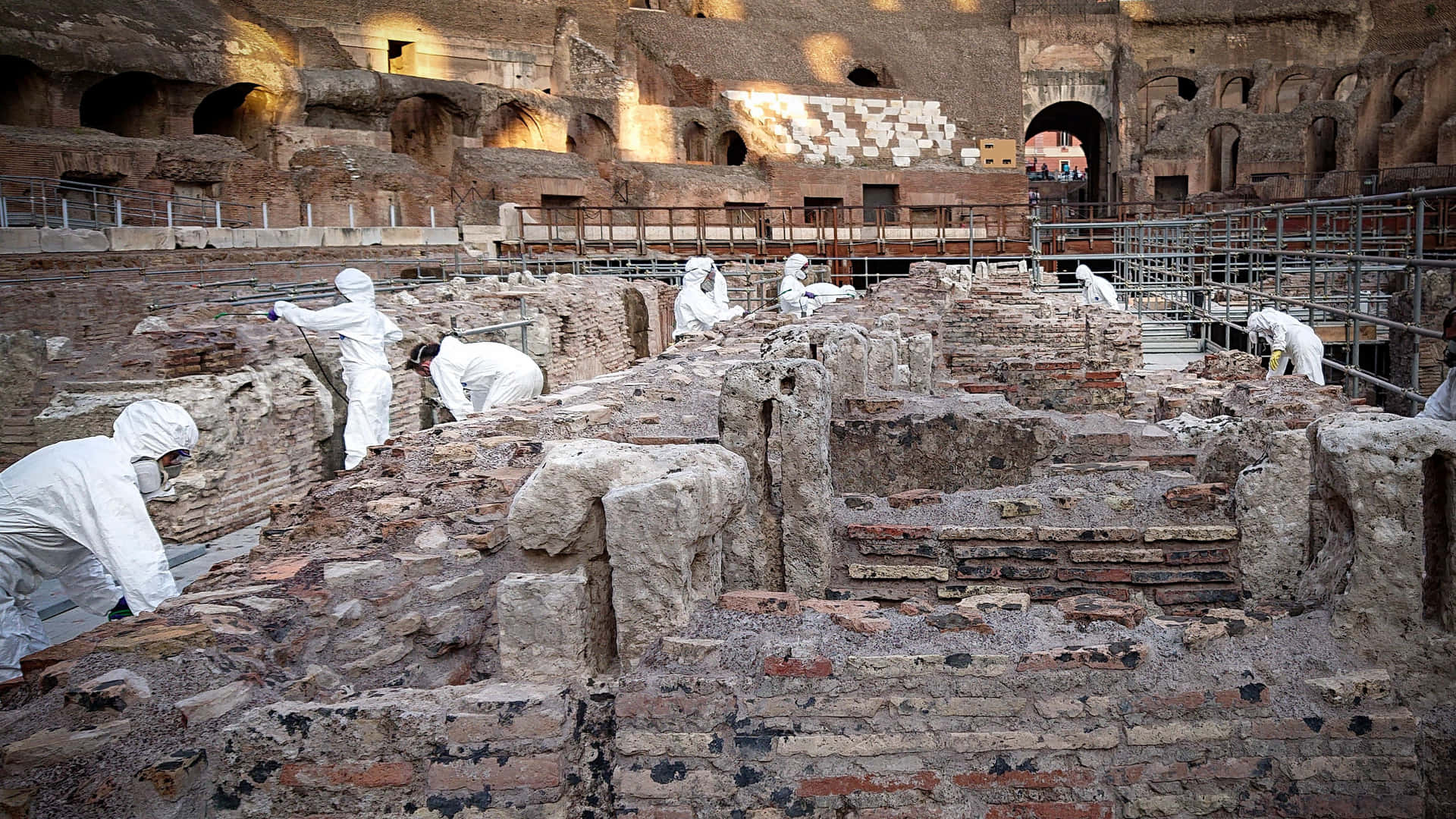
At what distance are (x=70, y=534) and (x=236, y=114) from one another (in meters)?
27.0

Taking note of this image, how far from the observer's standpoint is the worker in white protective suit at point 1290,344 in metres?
9.59

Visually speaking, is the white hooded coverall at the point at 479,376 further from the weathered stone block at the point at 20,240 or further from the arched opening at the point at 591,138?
the arched opening at the point at 591,138

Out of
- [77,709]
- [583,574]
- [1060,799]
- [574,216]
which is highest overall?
[574,216]

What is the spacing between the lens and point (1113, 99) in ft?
120

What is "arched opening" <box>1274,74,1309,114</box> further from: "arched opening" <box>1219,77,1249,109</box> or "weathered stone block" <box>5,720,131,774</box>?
"weathered stone block" <box>5,720,131,774</box>

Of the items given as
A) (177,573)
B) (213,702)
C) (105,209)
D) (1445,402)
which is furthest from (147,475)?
(105,209)

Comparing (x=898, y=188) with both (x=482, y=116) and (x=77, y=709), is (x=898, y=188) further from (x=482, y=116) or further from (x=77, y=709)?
(x=77, y=709)

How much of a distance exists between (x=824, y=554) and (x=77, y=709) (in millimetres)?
2497

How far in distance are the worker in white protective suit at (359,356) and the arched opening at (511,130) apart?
23319 mm

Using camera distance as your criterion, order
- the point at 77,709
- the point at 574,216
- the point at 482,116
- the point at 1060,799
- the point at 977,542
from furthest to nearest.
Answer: the point at 482,116 → the point at 574,216 → the point at 977,542 → the point at 77,709 → the point at 1060,799

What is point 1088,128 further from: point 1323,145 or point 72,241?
point 72,241

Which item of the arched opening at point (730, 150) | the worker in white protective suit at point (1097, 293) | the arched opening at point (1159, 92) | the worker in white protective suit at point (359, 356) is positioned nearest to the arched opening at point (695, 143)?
the arched opening at point (730, 150)

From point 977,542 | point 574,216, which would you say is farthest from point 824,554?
point 574,216

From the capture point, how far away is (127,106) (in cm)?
2623
